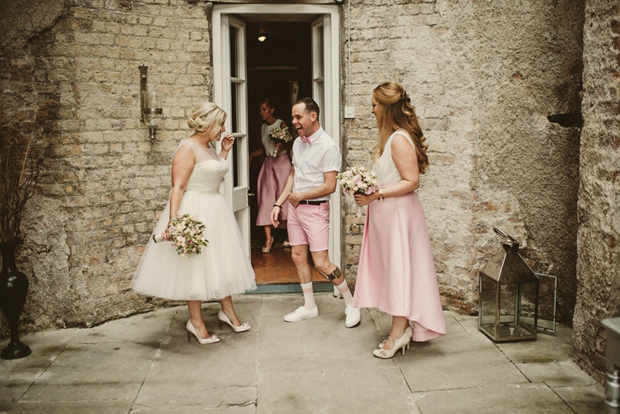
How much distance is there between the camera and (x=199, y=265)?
14.4 ft

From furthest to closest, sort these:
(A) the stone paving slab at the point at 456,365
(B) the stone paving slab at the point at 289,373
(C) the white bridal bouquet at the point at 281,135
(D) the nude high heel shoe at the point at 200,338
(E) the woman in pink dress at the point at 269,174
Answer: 1. (E) the woman in pink dress at the point at 269,174
2. (C) the white bridal bouquet at the point at 281,135
3. (D) the nude high heel shoe at the point at 200,338
4. (A) the stone paving slab at the point at 456,365
5. (B) the stone paving slab at the point at 289,373

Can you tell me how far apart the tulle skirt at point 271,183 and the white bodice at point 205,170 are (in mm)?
3103

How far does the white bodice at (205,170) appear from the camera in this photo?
4.41 m

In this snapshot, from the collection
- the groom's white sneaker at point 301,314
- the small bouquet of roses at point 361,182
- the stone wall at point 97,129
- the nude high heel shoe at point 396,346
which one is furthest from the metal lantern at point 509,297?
the stone wall at point 97,129

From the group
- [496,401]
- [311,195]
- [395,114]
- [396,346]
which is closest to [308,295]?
[311,195]

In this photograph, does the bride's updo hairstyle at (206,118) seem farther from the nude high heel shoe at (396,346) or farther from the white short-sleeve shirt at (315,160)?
the nude high heel shoe at (396,346)

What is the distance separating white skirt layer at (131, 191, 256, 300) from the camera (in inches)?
173

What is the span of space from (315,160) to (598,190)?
6.84 feet

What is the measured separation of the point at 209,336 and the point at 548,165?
3.14 meters

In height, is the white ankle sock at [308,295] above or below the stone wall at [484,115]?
below

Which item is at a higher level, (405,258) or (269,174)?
(269,174)

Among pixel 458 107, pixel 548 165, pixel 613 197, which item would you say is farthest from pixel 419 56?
pixel 613 197

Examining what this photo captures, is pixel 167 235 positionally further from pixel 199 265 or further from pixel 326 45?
pixel 326 45

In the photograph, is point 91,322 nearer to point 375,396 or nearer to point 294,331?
point 294,331
